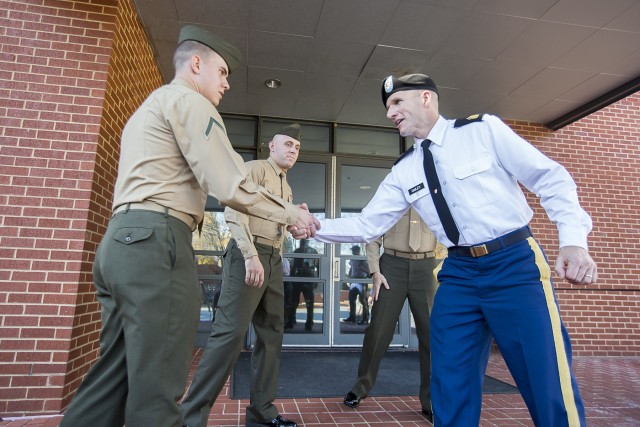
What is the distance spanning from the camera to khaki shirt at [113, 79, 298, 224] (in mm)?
1406

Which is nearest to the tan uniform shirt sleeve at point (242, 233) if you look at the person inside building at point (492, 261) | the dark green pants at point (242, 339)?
the dark green pants at point (242, 339)

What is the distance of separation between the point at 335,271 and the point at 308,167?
161 centimetres

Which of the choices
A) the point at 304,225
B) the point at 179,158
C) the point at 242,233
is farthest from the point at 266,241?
the point at 179,158

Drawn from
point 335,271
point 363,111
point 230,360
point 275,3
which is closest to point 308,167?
point 363,111

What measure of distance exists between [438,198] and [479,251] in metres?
0.31

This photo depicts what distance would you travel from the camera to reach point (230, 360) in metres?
2.36

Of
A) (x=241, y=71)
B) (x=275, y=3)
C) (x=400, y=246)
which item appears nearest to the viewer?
(x=400, y=246)

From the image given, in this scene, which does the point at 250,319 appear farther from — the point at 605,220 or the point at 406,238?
the point at 605,220

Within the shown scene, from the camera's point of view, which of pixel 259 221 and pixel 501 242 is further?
pixel 259 221

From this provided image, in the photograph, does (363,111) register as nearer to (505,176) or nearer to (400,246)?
(400,246)

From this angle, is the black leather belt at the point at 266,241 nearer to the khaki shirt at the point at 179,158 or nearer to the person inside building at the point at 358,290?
the khaki shirt at the point at 179,158

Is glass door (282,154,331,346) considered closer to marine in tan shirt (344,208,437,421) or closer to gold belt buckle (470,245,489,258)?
marine in tan shirt (344,208,437,421)

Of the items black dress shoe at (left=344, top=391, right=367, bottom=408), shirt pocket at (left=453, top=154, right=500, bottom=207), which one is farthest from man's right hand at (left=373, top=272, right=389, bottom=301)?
shirt pocket at (left=453, top=154, right=500, bottom=207)

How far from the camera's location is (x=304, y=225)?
5.95 feet
